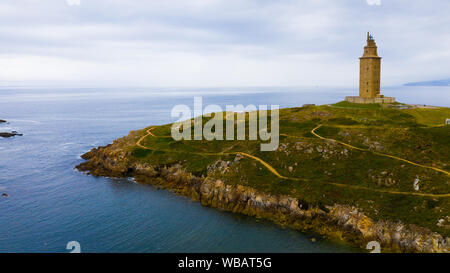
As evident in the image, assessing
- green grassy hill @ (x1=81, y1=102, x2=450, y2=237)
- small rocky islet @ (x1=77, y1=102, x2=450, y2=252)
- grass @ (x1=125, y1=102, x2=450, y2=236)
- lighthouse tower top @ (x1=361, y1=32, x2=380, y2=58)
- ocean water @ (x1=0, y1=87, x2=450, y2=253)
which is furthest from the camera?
lighthouse tower top @ (x1=361, y1=32, x2=380, y2=58)

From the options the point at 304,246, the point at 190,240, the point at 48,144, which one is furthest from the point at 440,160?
the point at 48,144

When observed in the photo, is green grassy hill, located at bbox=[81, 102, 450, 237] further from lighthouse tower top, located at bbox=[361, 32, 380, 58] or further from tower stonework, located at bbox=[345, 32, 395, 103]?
lighthouse tower top, located at bbox=[361, 32, 380, 58]

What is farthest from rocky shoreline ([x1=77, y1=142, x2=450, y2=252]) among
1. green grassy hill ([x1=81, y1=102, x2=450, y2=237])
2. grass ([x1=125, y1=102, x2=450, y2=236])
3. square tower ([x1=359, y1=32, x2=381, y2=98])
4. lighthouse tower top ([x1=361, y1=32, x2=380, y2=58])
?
lighthouse tower top ([x1=361, y1=32, x2=380, y2=58])

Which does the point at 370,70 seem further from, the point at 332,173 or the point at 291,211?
the point at 291,211

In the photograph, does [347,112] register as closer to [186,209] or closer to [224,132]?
[224,132]

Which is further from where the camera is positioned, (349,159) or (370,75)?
(370,75)

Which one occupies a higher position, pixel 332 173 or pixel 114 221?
pixel 332 173
